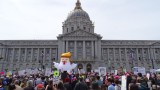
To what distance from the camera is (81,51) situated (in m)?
79.8

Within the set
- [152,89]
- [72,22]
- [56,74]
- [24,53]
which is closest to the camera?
[152,89]

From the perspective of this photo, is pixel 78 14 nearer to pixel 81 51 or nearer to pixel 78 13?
pixel 78 13

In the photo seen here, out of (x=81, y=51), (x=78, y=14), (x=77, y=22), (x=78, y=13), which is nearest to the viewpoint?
(x=81, y=51)

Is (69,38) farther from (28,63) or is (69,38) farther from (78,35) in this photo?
(28,63)

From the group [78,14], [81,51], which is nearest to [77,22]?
[78,14]

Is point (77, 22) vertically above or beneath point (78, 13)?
beneath

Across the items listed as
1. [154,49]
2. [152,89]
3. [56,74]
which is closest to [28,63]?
[154,49]

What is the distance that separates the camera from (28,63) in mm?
81438

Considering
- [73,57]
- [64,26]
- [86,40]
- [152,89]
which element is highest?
[64,26]

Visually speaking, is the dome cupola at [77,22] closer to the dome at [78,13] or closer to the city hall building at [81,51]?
the dome at [78,13]

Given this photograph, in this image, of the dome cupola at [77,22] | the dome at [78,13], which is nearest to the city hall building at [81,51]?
the dome cupola at [77,22]

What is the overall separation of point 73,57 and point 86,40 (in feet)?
29.5

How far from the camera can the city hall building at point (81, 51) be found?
79500mm

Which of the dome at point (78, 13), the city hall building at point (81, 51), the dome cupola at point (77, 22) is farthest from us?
the dome at point (78, 13)
